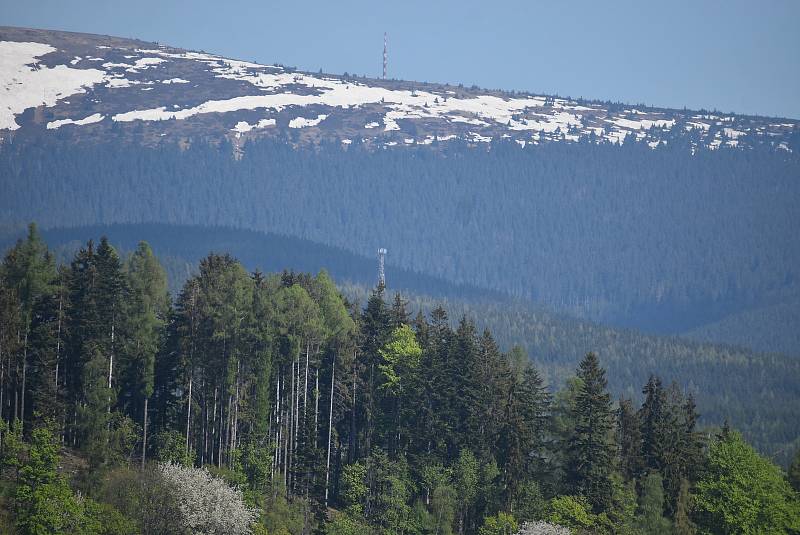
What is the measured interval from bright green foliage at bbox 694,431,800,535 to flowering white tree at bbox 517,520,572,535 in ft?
37.5

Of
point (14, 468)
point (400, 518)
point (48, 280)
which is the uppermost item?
point (48, 280)

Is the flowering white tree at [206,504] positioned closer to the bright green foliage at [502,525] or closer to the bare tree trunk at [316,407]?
the bare tree trunk at [316,407]

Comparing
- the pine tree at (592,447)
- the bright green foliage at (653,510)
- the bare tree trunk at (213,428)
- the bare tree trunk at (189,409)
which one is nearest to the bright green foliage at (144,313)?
the bare tree trunk at (189,409)

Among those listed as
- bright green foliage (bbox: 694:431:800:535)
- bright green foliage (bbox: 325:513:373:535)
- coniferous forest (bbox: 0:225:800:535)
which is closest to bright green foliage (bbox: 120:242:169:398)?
coniferous forest (bbox: 0:225:800:535)

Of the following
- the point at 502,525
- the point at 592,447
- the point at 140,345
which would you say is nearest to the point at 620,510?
the point at 592,447

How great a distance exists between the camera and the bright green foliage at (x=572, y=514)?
325 ft

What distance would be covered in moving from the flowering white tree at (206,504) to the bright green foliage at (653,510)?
2783 cm

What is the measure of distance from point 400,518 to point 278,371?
1490 centimetres

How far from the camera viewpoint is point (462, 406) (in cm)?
10956

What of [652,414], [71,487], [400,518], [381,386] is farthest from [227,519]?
[652,414]

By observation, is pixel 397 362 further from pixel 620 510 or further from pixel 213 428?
pixel 620 510

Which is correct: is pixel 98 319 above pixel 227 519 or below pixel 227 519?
above

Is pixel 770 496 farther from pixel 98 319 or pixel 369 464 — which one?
pixel 98 319

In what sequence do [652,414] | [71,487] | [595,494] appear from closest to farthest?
1. [71,487]
2. [595,494]
3. [652,414]
